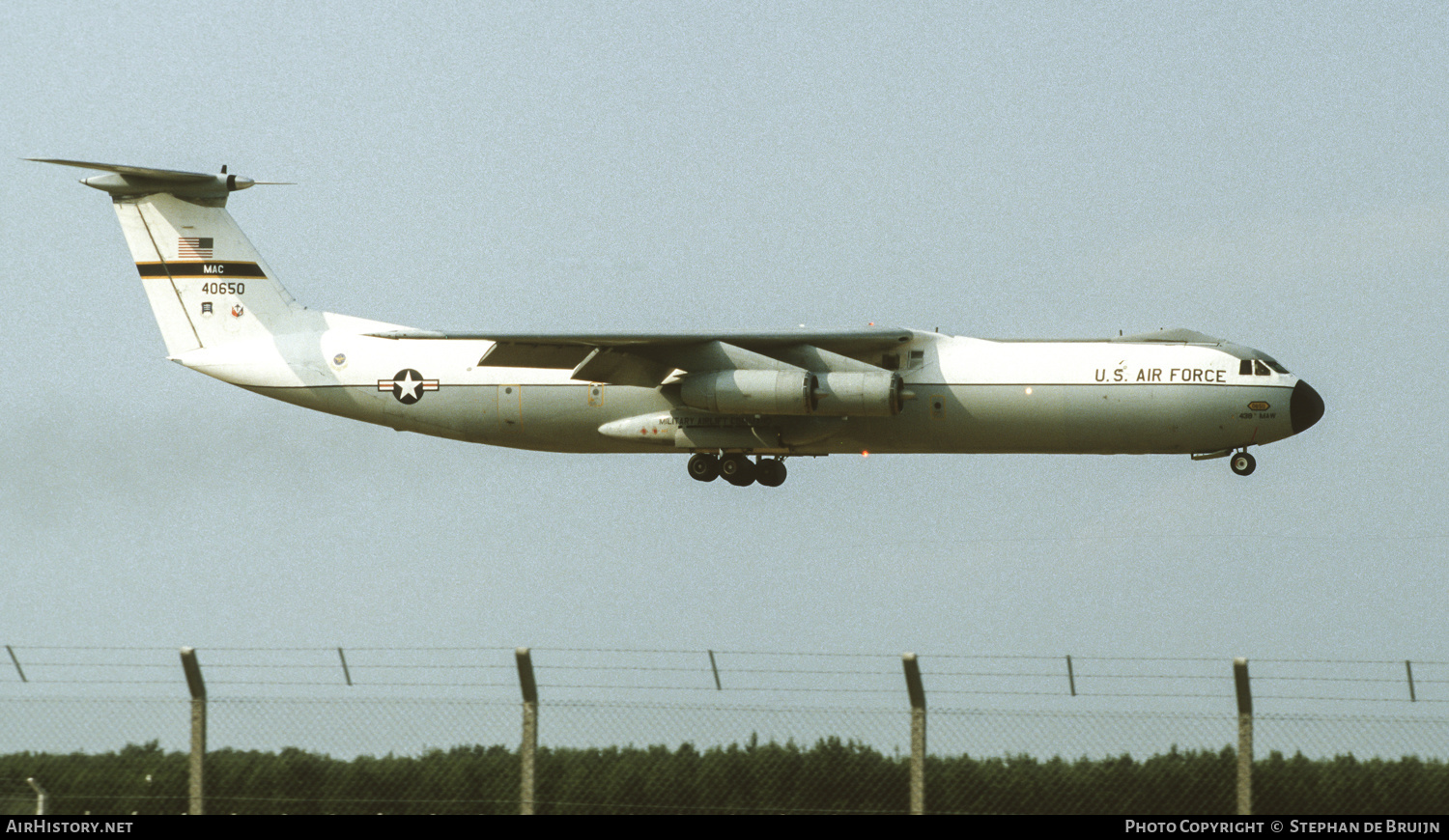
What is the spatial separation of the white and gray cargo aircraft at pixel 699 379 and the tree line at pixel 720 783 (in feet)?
52.4

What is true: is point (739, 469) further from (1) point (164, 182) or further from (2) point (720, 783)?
(2) point (720, 783)

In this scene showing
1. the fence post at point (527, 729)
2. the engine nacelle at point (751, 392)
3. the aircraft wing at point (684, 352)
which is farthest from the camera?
the aircraft wing at point (684, 352)

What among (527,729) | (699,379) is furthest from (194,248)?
(527,729)

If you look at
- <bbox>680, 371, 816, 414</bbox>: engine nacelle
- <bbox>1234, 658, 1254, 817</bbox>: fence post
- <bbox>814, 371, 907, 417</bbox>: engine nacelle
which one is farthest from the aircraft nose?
<bbox>1234, 658, 1254, 817</bbox>: fence post

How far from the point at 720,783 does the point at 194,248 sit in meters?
24.9

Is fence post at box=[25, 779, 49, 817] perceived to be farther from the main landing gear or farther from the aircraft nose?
the aircraft nose

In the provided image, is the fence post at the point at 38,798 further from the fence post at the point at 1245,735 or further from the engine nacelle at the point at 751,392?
the engine nacelle at the point at 751,392

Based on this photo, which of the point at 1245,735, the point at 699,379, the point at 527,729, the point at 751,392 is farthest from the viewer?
the point at 699,379

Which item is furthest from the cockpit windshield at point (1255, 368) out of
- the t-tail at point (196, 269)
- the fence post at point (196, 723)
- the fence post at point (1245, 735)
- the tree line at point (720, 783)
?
the fence post at point (196, 723)

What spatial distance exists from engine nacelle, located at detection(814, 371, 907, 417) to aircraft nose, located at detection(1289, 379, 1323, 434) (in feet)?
21.4

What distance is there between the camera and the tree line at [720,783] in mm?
11305

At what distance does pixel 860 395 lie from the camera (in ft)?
89.6

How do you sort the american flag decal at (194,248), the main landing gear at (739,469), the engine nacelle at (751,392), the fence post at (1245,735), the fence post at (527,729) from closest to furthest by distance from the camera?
the fence post at (1245,735) → the fence post at (527,729) → the engine nacelle at (751,392) → the main landing gear at (739,469) → the american flag decal at (194,248)
